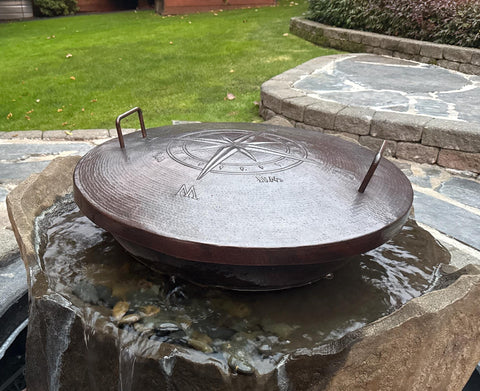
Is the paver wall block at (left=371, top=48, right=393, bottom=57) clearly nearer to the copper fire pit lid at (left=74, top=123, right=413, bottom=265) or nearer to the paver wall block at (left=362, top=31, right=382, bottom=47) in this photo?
the paver wall block at (left=362, top=31, right=382, bottom=47)

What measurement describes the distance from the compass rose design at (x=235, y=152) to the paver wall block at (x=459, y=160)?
255cm

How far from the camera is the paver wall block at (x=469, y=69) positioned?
638 centimetres

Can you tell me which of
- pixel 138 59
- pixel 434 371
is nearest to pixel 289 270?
pixel 434 371

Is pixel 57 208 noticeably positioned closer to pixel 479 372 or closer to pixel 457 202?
pixel 479 372

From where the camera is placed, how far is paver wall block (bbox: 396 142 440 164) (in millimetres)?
4293

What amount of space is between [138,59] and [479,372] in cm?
704

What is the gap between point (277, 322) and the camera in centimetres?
176

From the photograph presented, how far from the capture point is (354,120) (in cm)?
446

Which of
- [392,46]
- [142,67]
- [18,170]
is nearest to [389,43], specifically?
[392,46]

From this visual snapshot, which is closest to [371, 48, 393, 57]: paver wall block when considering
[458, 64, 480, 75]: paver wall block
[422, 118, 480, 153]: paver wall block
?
[458, 64, 480, 75]: paver wall block

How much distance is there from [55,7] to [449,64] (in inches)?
427

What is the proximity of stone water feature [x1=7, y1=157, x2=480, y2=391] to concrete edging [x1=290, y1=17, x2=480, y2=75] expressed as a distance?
527 cm

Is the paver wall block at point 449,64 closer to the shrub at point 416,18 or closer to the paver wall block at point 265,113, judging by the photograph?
the shrub at point 416,18

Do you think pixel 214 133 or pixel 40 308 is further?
pixel 214 133
